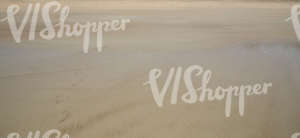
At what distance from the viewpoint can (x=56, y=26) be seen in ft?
2.76

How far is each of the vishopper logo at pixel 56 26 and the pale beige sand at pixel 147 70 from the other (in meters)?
0.03

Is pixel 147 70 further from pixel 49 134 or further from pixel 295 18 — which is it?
pixel 295 18

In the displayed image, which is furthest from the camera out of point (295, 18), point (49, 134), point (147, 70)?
point (295, 18)

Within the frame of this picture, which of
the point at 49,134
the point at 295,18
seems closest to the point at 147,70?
the point at 49,134

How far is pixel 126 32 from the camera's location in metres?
0.86

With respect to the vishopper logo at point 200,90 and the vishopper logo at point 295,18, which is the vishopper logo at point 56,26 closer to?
the vishopper logo at point 200,90

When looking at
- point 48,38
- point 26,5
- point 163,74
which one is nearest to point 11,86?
point 48,38

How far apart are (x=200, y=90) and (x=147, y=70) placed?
179 millimetres

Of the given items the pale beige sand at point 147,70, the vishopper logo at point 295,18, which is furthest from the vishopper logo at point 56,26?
the vishopper logo at point 295,18

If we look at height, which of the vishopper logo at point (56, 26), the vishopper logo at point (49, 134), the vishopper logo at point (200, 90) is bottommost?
the vishopper logo at point (49, 134)

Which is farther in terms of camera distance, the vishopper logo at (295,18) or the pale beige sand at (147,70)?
the vishopper logo at (295,18)

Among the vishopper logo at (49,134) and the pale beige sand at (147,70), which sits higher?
the pale beige sand at (147,70)

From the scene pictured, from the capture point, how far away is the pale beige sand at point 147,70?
671mm

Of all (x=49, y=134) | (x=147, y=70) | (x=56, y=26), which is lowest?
(x=49, y=134)
